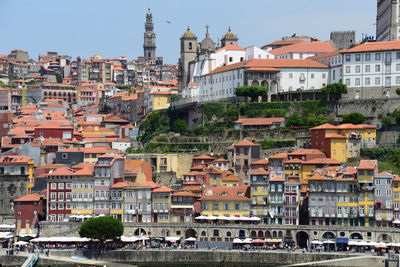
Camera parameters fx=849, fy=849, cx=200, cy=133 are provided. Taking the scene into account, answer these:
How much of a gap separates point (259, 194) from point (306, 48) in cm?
4475

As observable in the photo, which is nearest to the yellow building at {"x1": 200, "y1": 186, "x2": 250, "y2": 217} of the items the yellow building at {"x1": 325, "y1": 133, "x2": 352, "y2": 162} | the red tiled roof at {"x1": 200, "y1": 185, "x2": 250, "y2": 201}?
the red tiled roof at {"x1": 200, "y1": 185, "x2": 250, "y2": 201}

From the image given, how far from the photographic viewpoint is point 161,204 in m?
79.1

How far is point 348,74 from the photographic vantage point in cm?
9838

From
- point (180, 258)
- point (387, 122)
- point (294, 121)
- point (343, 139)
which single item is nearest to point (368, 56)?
point (387, 122)

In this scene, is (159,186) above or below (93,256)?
above

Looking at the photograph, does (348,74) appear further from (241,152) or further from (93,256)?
(93,256)

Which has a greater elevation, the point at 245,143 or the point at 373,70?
the point at 373,70

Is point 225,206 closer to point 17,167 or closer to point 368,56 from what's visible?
point 17,167

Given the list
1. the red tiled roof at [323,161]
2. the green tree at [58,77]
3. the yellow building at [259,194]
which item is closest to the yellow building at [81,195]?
the yellow building at [259,194]

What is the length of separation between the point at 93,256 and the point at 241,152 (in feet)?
69.9

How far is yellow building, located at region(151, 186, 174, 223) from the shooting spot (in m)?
78.8

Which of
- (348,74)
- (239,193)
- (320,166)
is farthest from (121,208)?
(348,74)

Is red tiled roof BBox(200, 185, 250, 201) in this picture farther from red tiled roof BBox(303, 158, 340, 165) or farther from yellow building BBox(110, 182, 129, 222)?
yellow building BBox(110, 182, 129, 222)

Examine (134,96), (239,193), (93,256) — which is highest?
(134,96)
